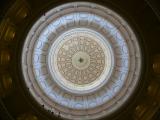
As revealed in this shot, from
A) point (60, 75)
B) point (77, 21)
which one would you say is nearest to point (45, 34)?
point (77, 21)

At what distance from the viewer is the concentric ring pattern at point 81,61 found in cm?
1795

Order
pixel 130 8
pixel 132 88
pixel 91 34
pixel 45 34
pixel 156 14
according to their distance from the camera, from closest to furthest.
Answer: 1. pixel 156 14
2. pixel 130 8
3. pixel 132 88
4. pixel 45 34
5. pixel 91 34

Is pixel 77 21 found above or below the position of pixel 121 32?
above

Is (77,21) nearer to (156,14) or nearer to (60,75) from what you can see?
(60,75)

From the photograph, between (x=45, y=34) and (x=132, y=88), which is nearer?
(x=132, y=88)

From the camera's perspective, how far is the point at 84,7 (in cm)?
1756

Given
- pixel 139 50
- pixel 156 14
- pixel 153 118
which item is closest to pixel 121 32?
pixel 139 50

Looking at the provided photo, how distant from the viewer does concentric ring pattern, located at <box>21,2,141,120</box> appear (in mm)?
17953

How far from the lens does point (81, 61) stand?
22141mm

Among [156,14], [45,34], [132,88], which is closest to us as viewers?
[156,14]

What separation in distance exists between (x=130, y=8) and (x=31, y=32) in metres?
4.88

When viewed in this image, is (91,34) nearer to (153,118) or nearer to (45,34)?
(45,34)

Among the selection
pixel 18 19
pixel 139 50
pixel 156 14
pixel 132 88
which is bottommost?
pixel 132 88

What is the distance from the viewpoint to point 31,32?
1736 cm
